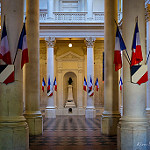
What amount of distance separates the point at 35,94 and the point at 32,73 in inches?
44.5

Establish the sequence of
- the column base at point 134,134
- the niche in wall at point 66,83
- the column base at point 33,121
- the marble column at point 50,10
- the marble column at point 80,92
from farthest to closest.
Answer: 1. the niche in wall at point 66,83
2. the marble column at point 80,92
3. the marble column at point 50,10
4. the column base at point 33,121
5. the column base at point 134,134

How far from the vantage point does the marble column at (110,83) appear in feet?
49.2

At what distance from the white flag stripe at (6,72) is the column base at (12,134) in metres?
1.32

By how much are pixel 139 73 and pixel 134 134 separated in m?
2.07

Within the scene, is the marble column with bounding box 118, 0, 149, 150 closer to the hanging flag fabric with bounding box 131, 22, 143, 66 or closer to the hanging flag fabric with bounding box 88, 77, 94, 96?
the hanging flag fabric with bounding box 131, 22, 143, 66

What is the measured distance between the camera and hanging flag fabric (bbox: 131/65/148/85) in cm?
989

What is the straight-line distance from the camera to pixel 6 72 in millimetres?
9828

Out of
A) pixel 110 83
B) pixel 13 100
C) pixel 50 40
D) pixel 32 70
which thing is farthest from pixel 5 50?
pixel 50 40

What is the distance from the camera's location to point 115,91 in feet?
50.1

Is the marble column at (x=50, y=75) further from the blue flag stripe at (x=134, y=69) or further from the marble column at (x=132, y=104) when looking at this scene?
the blue flag stripe at (x=134, y=69)

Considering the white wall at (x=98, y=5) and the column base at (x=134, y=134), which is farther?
the white wall at (x=98, y=5)

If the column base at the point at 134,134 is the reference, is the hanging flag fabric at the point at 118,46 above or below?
above

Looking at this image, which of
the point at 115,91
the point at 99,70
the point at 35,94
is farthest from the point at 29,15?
the point at 99,70

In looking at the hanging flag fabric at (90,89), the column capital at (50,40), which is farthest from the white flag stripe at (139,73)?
the column capital at (50,40)
